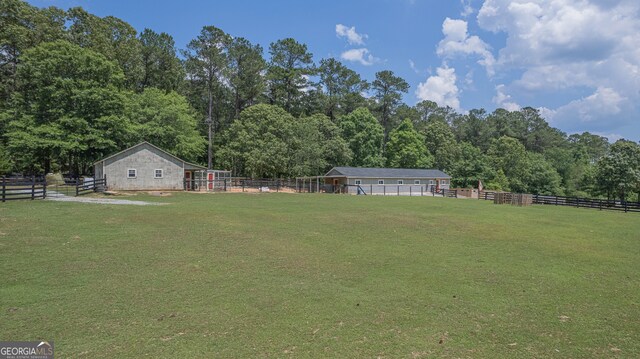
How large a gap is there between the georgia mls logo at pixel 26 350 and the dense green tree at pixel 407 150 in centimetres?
5865

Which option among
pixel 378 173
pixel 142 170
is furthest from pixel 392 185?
A: pixel 142 170

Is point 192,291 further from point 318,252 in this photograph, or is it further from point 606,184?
point 606,184

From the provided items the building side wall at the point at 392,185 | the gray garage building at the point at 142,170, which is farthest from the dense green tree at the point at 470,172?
the gray garage building at the point at 142,170

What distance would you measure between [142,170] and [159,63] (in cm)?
2918

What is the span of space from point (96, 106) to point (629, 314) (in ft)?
149

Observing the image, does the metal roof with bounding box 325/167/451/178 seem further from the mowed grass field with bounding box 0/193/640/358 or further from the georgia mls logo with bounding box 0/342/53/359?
the georgia mls logo with bounding box 0/342/53/359

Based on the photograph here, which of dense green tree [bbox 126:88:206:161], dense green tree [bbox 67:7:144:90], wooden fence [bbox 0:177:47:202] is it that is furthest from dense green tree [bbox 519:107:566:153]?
wooden fence [bbox 0:177:47:202]

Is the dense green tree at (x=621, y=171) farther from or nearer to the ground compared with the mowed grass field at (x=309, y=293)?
farther from the ground

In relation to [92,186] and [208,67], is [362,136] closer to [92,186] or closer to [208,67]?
[208,67]

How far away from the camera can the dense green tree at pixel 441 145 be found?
2516 inches

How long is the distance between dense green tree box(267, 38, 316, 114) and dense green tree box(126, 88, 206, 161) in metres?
20.6

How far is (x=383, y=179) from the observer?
49125 mm

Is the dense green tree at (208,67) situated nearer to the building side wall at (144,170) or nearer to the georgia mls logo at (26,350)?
the building side wall at (144,170)

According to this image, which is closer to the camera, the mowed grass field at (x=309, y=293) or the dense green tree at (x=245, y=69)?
the mowed grass field at (x=309, y=293)
